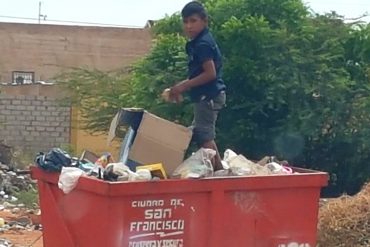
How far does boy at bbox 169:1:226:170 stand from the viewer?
781 cm

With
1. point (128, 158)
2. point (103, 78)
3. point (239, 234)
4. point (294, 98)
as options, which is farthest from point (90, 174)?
point (103, 78)

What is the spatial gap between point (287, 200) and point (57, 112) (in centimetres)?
2258

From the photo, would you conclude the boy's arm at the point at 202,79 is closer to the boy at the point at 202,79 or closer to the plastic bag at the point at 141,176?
the boy at the point at 202,79

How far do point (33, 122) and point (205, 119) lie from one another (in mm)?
22346

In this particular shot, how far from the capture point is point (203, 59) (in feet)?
25.7

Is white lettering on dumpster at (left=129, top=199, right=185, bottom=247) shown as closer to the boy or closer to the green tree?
the boy

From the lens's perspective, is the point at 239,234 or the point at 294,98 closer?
the point at 239,234

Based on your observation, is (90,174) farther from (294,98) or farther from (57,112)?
(57,112)

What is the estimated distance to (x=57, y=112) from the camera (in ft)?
97.0

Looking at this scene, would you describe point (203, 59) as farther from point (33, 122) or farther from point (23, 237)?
point (33, 122)

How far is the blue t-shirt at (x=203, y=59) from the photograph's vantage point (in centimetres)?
784

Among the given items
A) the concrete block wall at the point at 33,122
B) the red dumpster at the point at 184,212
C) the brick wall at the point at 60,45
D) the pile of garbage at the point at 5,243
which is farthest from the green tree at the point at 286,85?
the brick wall at the point at 60,45

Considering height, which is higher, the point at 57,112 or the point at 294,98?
the point at 294,98

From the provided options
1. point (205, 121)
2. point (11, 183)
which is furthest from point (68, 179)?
point (11, 183)
